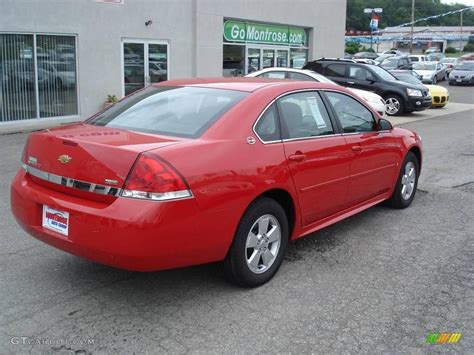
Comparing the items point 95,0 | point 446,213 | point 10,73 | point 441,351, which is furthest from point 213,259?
point 95,0

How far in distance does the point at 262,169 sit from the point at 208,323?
3.77ft

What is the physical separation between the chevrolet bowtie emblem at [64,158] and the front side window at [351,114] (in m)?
2.49

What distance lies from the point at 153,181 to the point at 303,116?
5.73 feet

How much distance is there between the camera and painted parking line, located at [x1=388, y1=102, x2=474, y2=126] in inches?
637

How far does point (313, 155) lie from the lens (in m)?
4.39

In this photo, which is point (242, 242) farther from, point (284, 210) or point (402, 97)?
point (402, 97)

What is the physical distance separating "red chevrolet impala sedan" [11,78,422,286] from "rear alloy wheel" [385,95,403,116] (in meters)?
12.7

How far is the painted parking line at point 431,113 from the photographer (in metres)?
16.2

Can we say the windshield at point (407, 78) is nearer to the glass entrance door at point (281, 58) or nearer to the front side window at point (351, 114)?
the glass entrance door at point (281, 58)

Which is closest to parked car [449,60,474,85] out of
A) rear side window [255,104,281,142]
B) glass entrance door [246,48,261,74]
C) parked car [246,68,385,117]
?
glass entrance door [246,48,261,74]

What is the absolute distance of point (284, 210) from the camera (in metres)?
4.27

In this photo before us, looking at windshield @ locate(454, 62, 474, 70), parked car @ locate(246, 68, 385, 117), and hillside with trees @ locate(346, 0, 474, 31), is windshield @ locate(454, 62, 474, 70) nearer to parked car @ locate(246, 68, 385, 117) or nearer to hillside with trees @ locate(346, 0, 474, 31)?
parked car @ locate(246, 68, 385, 117)

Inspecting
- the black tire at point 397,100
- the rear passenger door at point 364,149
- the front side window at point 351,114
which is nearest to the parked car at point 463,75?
the black tire at point 397,100

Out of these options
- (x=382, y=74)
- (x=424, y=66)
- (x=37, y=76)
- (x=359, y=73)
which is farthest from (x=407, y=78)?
(x=424, y=66)
